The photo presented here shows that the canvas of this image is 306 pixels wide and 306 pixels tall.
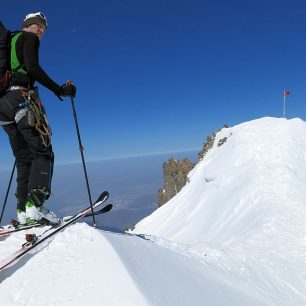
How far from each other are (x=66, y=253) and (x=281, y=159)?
729 inches

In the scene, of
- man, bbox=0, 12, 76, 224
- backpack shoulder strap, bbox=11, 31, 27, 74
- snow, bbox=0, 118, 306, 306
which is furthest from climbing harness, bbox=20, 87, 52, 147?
snow, bbox=0, 118, 306, 306

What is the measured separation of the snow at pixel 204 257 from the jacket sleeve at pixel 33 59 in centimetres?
265

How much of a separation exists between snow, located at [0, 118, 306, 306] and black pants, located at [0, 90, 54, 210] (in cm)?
98

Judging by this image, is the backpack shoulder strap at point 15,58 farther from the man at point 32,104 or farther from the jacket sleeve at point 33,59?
the jacket sleeve at point 33,59

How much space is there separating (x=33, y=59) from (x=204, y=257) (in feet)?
19.3

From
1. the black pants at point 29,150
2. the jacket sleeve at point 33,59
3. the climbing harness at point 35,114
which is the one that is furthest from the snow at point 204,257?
the jacket sleeve at point 33,59

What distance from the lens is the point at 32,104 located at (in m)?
6.55

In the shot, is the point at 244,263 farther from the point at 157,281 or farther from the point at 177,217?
the point at 177,217

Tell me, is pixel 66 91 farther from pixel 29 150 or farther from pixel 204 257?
pixel 204 257

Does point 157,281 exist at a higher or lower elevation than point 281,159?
higher

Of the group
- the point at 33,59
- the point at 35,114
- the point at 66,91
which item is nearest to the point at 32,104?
the point at 35,114

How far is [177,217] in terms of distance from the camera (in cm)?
2603

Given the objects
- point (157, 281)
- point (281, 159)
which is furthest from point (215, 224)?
point (157, 281)

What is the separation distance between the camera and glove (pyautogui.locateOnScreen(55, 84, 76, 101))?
641cm
